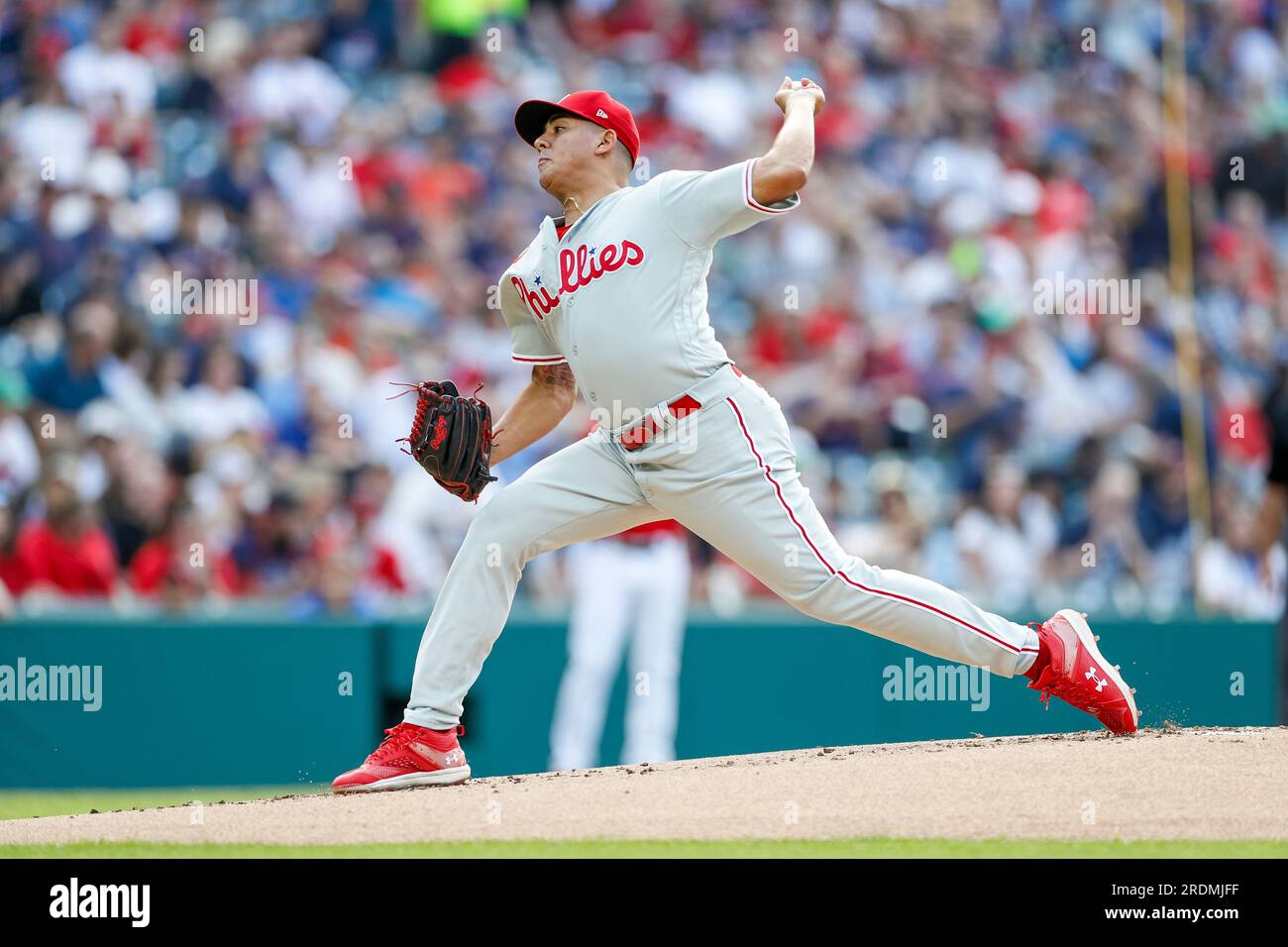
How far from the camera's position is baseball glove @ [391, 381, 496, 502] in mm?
5422

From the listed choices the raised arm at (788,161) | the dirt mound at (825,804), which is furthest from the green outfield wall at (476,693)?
the raised arm at (788,161)

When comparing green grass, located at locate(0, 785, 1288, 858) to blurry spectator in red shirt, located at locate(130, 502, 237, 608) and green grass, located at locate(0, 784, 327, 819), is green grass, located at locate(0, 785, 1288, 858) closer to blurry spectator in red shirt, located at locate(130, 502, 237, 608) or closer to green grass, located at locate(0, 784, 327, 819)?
green grass, located at locate(0, 784, 327, 819)

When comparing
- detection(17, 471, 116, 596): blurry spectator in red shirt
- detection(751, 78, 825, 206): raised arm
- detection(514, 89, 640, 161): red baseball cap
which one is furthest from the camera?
detection(17, 471, 116, 596): blurry spectator in red shirt

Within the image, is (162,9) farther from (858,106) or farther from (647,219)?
(647,219)

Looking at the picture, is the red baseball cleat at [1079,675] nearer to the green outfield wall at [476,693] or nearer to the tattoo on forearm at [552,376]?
the tattoo on forearm at [552,376]

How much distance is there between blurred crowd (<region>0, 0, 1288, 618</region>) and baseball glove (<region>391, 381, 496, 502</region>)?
149 inches

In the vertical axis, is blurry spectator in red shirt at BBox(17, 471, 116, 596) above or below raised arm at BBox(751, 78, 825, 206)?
below

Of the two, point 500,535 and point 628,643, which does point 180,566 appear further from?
point 500,535

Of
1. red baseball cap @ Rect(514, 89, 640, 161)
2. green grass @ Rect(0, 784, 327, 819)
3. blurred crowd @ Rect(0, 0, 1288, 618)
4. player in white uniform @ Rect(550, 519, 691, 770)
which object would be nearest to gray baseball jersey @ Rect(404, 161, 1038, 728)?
red baseball cap @ Rect(514, 89, 640, 161)

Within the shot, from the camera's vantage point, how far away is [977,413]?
11.6 meters

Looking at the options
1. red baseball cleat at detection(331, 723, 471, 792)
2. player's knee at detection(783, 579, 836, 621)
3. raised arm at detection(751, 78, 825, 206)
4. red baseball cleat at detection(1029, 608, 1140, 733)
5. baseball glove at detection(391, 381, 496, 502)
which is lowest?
red baseball cleat at detection(331, 723, 471, 792)
